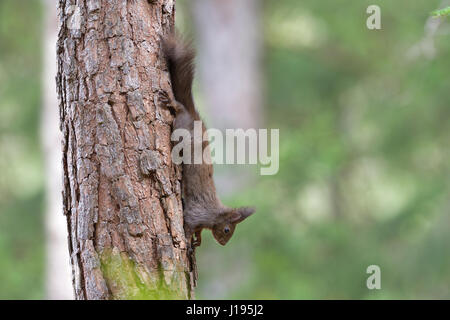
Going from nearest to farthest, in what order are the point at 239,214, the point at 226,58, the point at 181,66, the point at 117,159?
the point at 117,159, the point at 181,66, the point at 239,214, the point at 226,58

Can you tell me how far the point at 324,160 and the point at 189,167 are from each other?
3.83 meters

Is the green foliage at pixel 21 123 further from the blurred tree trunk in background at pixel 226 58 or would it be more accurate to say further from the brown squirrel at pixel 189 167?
the brown squirrel at pixel 189 167

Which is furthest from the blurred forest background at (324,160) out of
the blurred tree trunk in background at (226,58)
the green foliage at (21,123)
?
the blurred tree trunk in background at (226,58)

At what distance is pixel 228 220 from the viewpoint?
12.0ft

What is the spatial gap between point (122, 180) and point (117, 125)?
24cm

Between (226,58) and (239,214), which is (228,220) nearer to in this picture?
(239,214)

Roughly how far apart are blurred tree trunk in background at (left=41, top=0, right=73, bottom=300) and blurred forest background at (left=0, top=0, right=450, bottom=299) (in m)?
1.32

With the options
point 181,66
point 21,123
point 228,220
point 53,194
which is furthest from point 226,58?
point 181,66

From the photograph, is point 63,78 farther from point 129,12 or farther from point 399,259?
point 399,259

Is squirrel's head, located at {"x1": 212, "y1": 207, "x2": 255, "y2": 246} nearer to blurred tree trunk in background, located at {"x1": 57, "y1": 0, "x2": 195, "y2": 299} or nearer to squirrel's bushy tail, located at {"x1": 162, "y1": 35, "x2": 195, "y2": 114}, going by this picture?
squirrel's bushy tail, located at {"x1": 162, "y1": 35, "x2": 195, "y2": 114}

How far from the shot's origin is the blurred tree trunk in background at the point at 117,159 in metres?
2.53

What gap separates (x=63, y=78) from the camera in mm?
2705
